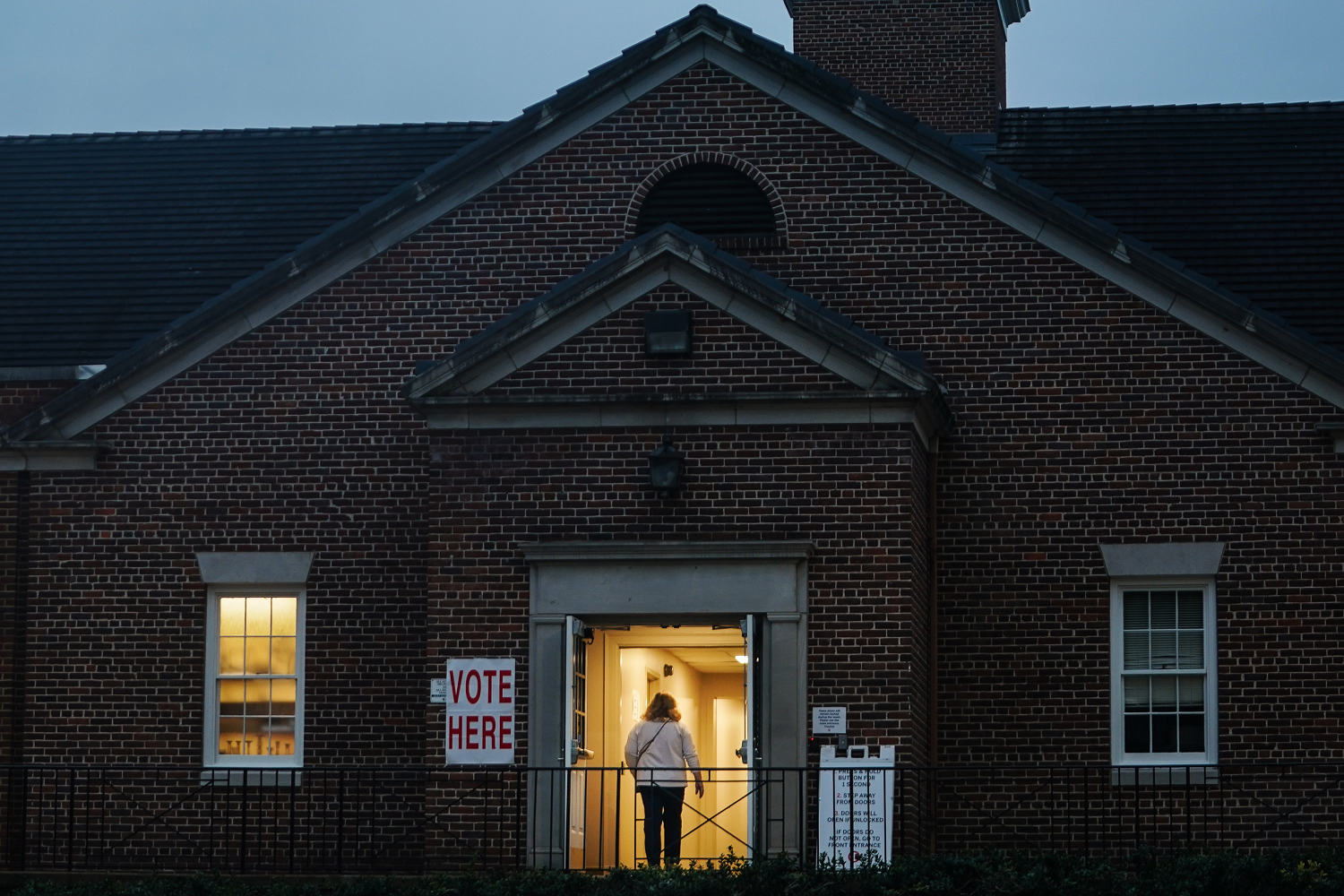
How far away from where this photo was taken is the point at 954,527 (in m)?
20.6

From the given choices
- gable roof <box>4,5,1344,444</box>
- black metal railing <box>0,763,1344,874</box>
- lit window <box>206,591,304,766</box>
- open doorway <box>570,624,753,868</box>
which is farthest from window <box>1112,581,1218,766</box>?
lit window <box>206,591,304,766</box>

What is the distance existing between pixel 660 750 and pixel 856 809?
187 cm

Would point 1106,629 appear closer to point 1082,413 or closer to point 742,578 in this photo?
point 1082,413

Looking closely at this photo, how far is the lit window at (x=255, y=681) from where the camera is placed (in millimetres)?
20859

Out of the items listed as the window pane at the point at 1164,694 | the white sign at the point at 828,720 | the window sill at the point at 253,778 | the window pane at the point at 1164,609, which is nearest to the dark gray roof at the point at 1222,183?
the window pane at the point at 1164,609

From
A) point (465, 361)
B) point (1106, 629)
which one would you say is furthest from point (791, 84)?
point (1106, 629)

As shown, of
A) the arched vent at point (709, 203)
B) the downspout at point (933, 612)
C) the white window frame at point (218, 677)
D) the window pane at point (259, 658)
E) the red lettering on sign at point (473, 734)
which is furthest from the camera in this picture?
the arched vent at point (709, 203)

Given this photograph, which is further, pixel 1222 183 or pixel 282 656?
pixel 1222 183

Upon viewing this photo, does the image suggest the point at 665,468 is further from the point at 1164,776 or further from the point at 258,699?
the point at 1164,776

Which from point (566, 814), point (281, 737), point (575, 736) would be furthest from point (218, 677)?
point (566, 814)

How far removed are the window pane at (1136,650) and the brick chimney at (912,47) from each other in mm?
9826

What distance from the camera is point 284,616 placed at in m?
21.1

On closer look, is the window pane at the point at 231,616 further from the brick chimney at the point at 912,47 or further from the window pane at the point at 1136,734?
the brick chimney at the point at 912,47

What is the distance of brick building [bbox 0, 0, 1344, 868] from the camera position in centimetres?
1912
